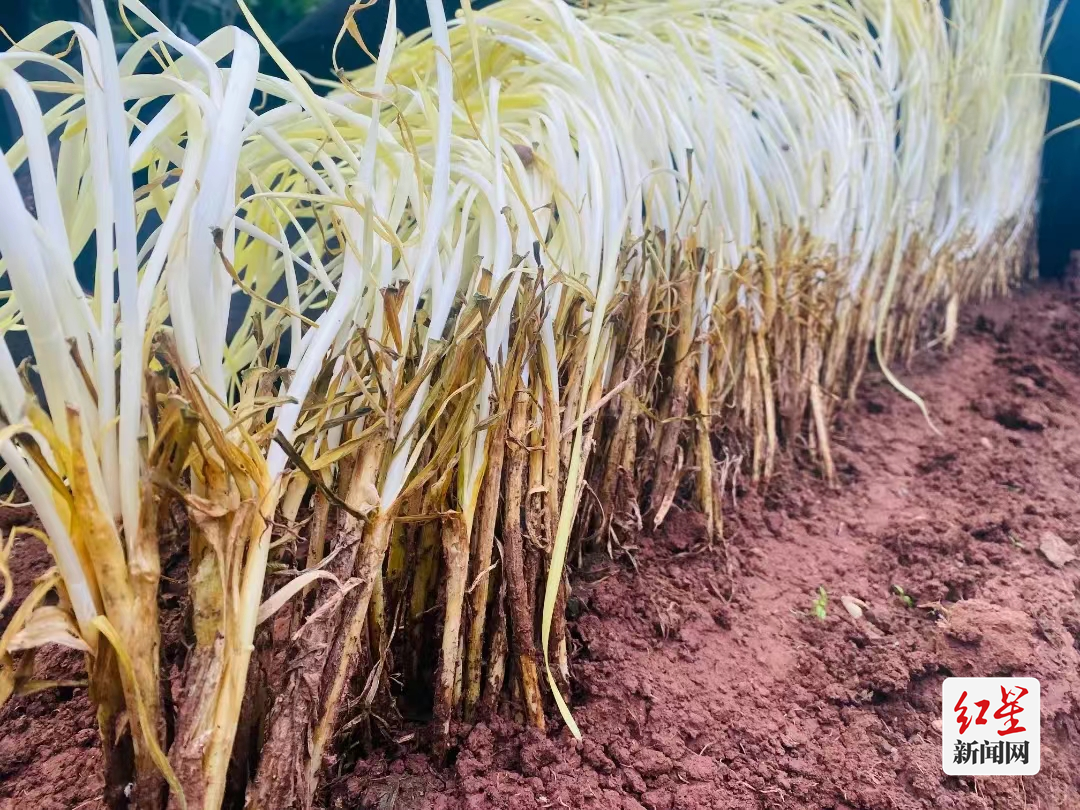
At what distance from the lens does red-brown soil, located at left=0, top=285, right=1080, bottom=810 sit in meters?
0.59

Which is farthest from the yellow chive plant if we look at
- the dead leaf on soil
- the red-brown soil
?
the dead leaf on soil

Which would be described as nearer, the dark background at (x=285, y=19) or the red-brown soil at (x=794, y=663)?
the red-brown soil at (x=794, y=663)

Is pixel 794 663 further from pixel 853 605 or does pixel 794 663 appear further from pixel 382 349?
pixel 382 349

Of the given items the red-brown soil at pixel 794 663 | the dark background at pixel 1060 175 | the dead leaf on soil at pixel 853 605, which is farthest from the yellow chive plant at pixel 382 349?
the dark background at pixel 1060 175

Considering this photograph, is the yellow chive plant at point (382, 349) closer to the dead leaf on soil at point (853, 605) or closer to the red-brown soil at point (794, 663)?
the red-brown soil at point (794, 663)

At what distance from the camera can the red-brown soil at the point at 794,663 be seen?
586 mm

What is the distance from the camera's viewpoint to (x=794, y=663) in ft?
2.54

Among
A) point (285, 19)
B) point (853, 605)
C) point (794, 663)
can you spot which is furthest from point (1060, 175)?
point (285, 19)

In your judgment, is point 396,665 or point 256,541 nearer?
point 256,541

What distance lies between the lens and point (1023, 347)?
1687 millimetres

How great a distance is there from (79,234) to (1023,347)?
1961 millimetres

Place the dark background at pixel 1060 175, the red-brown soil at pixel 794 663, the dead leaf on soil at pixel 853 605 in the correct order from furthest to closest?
the dark background at pixel 1060 175 → the dead leaf on soil at pixel 853 605 → the red-brown soil at pixel 794 663

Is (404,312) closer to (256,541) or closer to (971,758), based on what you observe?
(256,541)

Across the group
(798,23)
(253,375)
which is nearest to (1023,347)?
(798,23)
